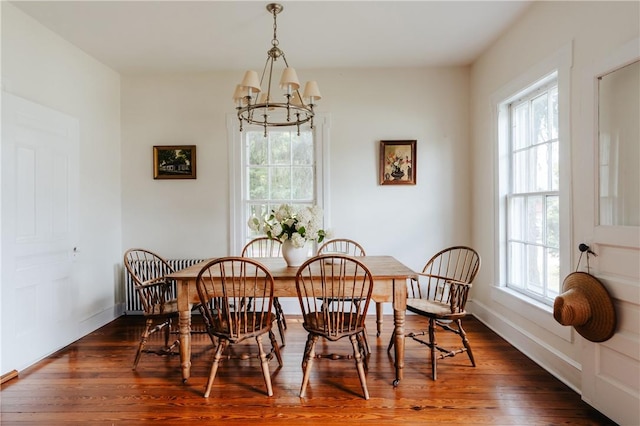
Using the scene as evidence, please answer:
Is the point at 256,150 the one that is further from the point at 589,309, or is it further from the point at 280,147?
the point at 589,309

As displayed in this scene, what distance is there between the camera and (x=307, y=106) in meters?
2.79

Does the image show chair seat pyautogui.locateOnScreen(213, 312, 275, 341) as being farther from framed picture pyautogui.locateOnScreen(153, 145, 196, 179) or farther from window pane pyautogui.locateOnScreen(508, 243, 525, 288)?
window pane pyautogui.locateOnScreen(508, 243, 525, 288)

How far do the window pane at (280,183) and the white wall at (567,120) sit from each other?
2.14 metres

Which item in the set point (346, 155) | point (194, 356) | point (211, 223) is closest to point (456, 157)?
point (346, 155)

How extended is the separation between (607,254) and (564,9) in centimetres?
175

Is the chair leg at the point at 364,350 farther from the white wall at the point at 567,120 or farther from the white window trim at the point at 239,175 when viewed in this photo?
the white window trim at the point at 239,175

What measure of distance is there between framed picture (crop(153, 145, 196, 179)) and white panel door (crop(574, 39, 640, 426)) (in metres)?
3.71

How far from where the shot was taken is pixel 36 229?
2883 mm

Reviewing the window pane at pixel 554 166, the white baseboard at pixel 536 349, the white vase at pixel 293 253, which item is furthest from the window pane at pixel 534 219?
the white vase at pixel 293 253

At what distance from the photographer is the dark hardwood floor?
Result: 2.07m

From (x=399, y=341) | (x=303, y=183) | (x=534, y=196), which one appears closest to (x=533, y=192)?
(x=534, y=196)

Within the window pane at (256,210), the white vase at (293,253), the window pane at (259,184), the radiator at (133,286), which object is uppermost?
the window pane at (259,184)

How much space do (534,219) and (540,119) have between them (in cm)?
85

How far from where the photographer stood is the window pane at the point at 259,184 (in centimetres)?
412
